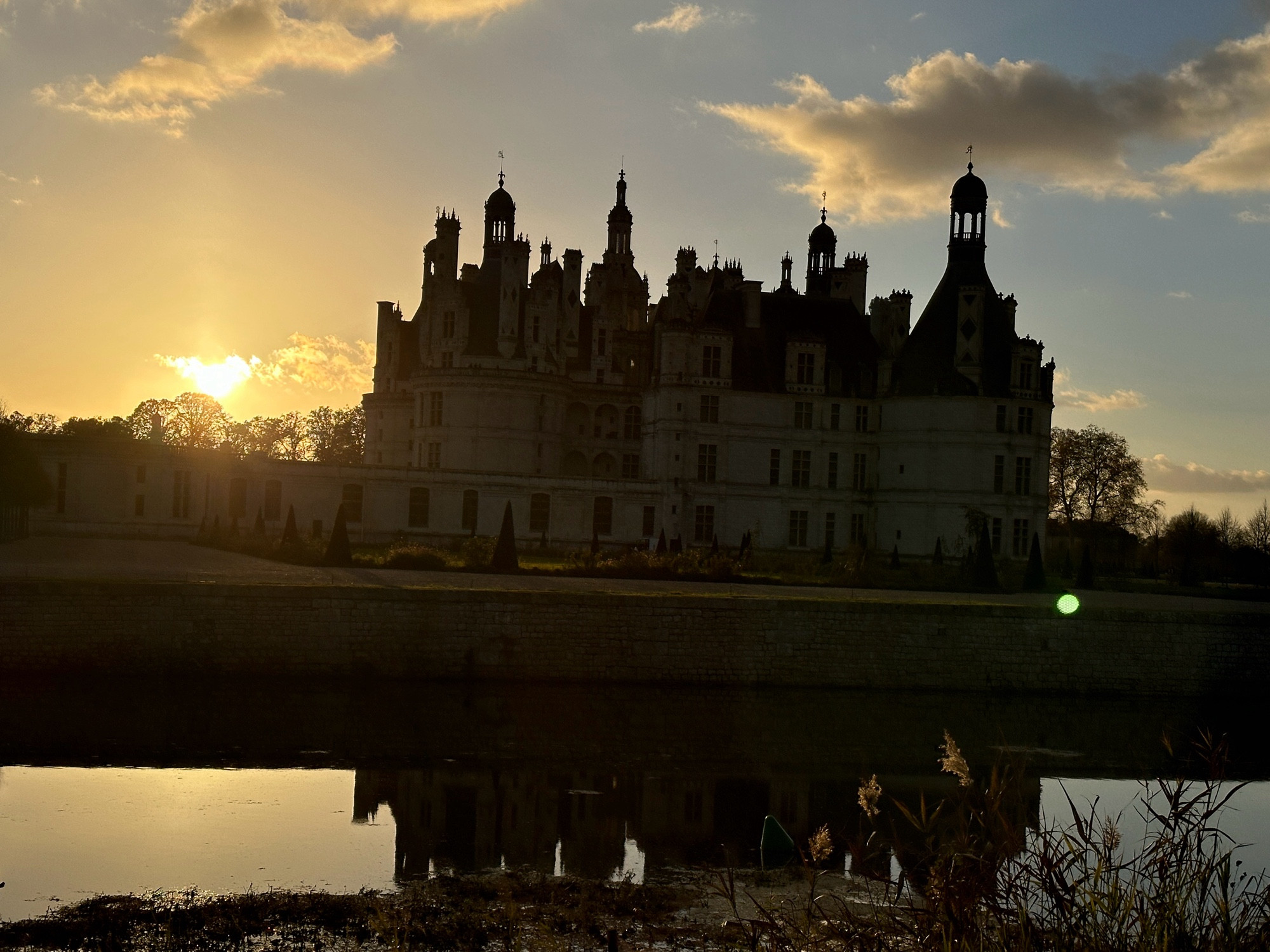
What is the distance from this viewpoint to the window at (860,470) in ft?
163

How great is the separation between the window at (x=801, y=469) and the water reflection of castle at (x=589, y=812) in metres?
31.1

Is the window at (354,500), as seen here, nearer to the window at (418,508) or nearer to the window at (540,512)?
the window at (418,508)

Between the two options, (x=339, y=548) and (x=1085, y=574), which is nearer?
(x=339, y=548)

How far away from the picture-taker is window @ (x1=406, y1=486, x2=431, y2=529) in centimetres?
4603

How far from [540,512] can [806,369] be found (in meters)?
11.8

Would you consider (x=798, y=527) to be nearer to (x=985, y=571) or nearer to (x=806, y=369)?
(x=806, y=369)

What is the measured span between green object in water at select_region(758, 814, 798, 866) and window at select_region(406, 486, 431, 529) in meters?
33.7

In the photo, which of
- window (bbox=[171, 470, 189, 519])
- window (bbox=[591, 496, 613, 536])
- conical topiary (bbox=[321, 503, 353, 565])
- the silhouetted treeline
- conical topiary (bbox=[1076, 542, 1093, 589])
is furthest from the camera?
the silhouetted treeline

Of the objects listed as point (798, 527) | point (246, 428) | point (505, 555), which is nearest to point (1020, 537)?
point (798, 527)

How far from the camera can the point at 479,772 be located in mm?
16953

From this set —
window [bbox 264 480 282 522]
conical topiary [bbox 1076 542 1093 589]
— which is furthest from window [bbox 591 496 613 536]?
conical topiary [bbox 1076 542 1093 589]

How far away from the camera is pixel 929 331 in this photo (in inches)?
1923

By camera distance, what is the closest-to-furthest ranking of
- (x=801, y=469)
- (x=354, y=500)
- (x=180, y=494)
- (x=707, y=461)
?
(x=180, y=494) < (x=354, y=500) < (x=707, y=461) < (x=801, y=469)

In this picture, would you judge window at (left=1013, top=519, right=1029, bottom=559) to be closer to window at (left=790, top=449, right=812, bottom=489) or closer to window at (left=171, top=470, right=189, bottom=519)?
window at (left=790, top=449, right=812, bottom=489)
